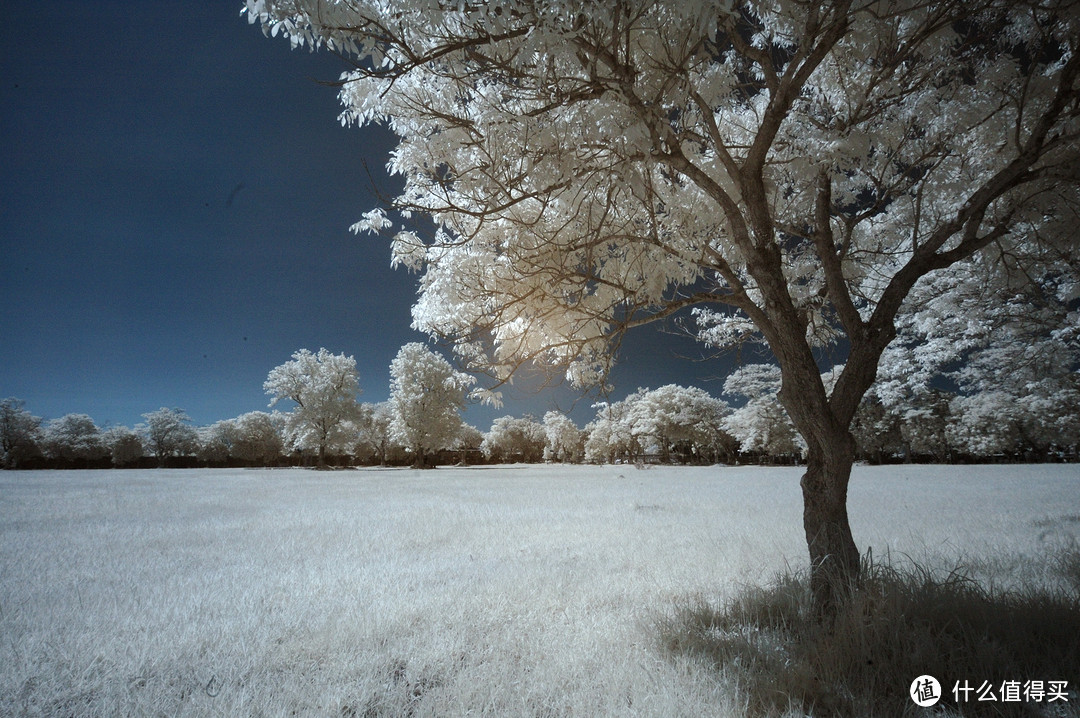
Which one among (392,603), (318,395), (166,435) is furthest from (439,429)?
(166,435)

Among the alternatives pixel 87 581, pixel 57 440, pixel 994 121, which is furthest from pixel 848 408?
pixel 57 440

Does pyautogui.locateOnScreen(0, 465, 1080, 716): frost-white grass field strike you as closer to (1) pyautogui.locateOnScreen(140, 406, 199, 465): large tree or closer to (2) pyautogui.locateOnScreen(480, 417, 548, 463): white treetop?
(1) pyautogui.locateOnScreen(140, 406, 199, 465): large tree

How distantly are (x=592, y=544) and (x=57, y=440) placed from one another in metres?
81.7

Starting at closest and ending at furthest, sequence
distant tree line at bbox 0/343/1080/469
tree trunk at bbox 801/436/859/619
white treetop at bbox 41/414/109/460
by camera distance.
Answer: tree trunk at bbox 801/436/859/619
distant tree line at bbox 0/343/1080/469
white treetop at bbox 41/414/109/460

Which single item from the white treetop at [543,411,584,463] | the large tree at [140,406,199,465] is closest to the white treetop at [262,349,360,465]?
the large tree at [140,406,199,465]

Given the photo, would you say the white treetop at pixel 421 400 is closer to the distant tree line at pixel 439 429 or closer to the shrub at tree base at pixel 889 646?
the distant tree line at pixel 439 429

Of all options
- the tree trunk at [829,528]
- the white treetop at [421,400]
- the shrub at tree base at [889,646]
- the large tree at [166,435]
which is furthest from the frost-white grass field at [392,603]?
the large tree at [166,435]

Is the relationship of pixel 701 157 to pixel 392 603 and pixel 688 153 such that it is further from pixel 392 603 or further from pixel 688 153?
pixel 392 603

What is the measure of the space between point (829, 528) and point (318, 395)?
1881 inches

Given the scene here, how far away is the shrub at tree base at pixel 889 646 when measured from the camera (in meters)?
2.78

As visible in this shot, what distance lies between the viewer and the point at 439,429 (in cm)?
4428

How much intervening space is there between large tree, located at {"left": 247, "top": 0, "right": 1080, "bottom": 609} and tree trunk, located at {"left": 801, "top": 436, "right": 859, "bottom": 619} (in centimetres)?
2

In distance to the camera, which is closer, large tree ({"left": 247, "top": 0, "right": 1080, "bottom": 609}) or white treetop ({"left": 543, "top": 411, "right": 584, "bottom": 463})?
large tree ({"left": 247, "top": 0, "right": 1080, "bottom": 609})

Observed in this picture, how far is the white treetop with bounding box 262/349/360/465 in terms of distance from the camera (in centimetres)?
4522
